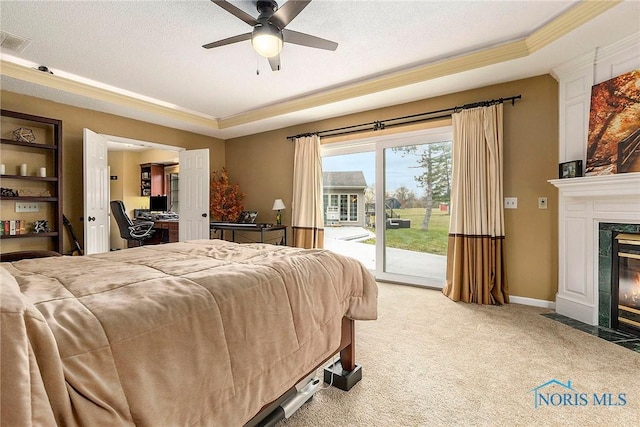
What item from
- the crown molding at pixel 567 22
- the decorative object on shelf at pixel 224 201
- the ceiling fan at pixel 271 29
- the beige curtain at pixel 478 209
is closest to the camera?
the ceiling fan at pixel 271 29

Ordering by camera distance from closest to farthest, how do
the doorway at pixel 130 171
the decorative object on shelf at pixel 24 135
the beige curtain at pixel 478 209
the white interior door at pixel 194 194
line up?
the beige curtain at pixel 478 209 < the decorative object on shelf at pixel 24 135 < the white interior door at pixel 194 194 < the doorway at pixel 130 171

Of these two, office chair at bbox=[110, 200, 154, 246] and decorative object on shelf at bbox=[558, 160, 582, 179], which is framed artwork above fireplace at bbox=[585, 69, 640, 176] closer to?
decorative object on shelf at bbox=[558, 160, 582, 179]

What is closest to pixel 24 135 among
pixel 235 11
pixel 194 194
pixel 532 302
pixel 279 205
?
pixel 194 194

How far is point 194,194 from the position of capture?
212 inches

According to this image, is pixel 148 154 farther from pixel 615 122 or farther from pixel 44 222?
pixel 615 122

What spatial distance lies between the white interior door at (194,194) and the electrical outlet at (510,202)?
452 cm

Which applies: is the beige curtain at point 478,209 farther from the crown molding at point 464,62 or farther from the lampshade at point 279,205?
the lampshade at point 279,205

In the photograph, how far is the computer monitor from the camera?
7.88 metres

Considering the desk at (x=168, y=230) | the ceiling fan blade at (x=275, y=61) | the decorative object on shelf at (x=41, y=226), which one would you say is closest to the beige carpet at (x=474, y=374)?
the ceiling fan blade at (x=275, y=61)

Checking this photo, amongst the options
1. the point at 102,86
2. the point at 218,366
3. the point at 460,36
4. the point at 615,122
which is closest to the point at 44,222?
the point at 102,86

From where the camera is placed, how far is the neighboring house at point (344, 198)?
15.7 feet

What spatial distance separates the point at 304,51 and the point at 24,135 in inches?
141

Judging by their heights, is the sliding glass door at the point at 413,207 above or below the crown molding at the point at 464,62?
below

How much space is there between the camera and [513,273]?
133 inches
